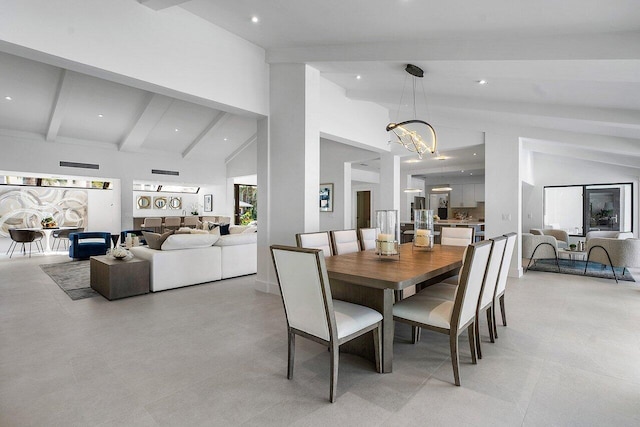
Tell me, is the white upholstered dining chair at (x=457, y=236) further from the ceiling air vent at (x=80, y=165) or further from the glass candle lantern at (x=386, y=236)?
the ceiling air vent at (x=80, y=165)

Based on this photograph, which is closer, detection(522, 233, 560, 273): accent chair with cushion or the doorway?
detection(522, 233, 560, 273): accent chair with cushion

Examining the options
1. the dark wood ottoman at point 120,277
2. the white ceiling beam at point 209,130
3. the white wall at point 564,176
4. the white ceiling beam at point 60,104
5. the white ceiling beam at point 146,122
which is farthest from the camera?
the white ceiling beam at point 209,130

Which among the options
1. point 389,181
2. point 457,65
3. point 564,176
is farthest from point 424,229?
point 564,176

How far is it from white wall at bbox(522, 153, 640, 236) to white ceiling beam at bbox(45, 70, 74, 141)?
11.6 meters

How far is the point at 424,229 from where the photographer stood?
12.5 ft

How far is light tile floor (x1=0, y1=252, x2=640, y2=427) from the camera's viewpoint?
1892mm

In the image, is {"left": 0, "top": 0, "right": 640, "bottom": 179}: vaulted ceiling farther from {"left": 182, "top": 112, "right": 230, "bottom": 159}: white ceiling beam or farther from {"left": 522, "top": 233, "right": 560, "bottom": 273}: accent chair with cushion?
{"left": 522, "top": 233, "right": 560, "bottom": 273}: accent chair with cushion

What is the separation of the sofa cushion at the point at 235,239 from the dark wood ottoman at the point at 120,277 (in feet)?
3.94

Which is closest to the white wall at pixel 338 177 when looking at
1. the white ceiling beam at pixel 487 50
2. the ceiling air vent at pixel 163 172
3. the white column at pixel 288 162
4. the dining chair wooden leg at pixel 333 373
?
the white column at pixel 288 162

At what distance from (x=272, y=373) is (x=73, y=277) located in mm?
5209

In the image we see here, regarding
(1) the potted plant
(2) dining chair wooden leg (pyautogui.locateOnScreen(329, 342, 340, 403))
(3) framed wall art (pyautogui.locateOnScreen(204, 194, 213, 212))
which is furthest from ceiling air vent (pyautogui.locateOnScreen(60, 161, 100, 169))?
(2) dining chair wooden leg (pyautogui.locateOnScreen(329, 342, 340, 403))

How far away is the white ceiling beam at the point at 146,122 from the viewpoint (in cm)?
743

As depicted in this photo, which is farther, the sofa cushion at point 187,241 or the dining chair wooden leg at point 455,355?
the sofa cushion at point 187,241

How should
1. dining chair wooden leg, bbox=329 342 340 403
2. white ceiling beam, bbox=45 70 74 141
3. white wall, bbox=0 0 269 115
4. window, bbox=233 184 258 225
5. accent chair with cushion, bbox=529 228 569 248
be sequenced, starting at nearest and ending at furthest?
dining chair wooden leg, bbox=329 342 340 403 → white wall, bbox=0 0 269 115 → white ceiling beam, bbox=45 70 74 141 → accent chair with cushion, bbox=529 228 569 248 → window, bbox=233 184 258 225
